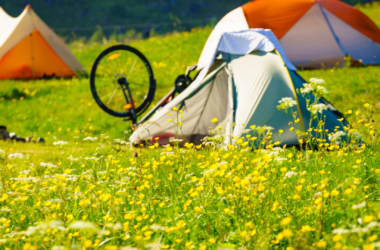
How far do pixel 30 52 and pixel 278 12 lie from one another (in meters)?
7.68

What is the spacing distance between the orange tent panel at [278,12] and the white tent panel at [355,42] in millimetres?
727


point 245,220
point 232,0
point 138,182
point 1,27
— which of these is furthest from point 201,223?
point 232,0

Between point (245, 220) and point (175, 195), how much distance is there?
0.71m

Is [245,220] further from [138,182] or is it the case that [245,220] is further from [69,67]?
[69,67]

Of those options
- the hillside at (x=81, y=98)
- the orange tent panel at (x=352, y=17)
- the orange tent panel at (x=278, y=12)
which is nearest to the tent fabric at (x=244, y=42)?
the hillside at (x=81, y=98)

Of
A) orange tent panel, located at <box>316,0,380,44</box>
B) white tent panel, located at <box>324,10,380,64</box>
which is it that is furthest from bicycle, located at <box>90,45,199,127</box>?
orange tent panel, located at <box>316,0,380,44</box>

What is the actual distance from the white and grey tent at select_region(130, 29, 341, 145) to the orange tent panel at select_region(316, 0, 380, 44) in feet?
17.5

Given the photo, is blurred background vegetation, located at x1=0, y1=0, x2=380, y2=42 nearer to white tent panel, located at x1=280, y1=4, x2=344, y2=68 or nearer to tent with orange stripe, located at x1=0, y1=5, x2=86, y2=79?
tent with orange stripe, located at x1=0, y1=5, x2=86, y2=79

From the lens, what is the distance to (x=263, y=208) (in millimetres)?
2564

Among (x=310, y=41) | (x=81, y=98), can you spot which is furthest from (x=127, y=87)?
(x=310, y=41)

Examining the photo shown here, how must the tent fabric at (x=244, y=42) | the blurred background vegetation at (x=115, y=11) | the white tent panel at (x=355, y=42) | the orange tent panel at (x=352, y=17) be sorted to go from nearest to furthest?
the tent fabric at (x=244, y=42)
the white tent panel at (x=355, y=42)
the orange tent panel at (x=352, y=17)
the blurred background vegetation at (x=115, y=11)

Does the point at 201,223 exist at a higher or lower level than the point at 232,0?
lower

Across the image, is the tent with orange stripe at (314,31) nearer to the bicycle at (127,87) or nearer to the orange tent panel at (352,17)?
the orange tent panel at (352,17)

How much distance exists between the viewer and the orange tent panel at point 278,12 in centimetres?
1015
